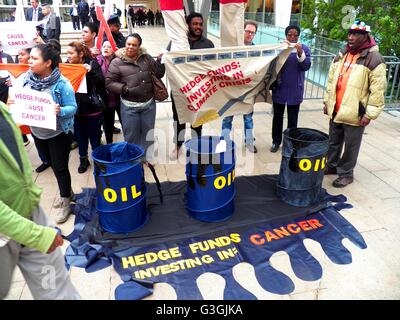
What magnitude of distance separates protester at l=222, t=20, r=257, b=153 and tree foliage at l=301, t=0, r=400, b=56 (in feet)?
14.0

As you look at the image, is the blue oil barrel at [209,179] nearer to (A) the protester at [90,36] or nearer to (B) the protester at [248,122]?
(B) the protester at [248,122]

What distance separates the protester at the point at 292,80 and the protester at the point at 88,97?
2524 millimetres

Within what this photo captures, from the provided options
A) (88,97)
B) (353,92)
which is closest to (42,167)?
(88,97)

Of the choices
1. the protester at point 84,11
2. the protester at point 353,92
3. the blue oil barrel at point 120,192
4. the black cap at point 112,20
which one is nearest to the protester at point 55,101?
the blue oil barrel at point 120,192

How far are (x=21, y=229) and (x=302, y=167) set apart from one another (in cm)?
295

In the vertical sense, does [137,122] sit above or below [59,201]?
above

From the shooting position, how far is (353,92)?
163 inches

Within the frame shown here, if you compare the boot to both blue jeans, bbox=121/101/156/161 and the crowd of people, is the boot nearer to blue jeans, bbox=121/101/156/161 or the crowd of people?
the crowd of people

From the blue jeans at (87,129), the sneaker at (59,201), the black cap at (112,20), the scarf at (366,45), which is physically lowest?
the sneaker at (59,201)

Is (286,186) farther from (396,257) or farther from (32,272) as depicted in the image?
(32,272)

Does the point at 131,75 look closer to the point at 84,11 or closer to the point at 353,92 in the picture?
the point at 353,92

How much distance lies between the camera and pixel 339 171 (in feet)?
15.4

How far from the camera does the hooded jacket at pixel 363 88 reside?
3.96 m
